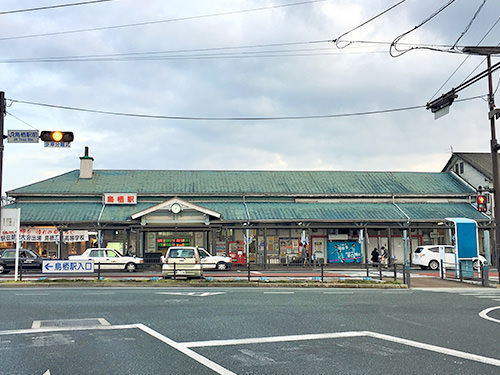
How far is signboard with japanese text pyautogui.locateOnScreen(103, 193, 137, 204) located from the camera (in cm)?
3462

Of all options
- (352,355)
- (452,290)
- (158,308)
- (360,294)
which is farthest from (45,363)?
(452,290)

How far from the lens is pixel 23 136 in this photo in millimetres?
18188

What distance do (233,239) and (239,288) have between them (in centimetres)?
1476

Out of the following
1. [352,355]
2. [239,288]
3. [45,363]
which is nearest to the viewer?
[45,363]

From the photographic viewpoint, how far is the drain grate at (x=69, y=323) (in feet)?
34.0

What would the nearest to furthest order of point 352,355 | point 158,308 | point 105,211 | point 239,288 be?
point 352,355 < point 158,308 < point 239,288 < point 105,211

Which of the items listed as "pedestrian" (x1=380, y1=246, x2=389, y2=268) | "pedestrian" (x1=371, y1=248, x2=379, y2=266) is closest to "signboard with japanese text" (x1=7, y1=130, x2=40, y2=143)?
"pedestrian" (x1=371, y1=248, x2=379, y2=266)

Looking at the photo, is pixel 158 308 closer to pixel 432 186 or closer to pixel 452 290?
pixel 452 290

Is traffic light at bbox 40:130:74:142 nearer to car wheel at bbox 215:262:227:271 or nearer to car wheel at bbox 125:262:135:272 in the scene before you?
car wheel at bbox 125:262:135:272

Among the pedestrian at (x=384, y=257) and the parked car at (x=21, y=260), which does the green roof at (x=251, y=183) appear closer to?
the pedestrian at (x=384, y=257)

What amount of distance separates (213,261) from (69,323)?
18986 millimetres

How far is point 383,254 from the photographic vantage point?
34.6 m

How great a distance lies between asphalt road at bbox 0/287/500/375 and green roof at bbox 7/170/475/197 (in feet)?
70.9

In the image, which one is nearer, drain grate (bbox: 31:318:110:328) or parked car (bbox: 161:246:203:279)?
drain grate (bbox: 31:318:110:328)
